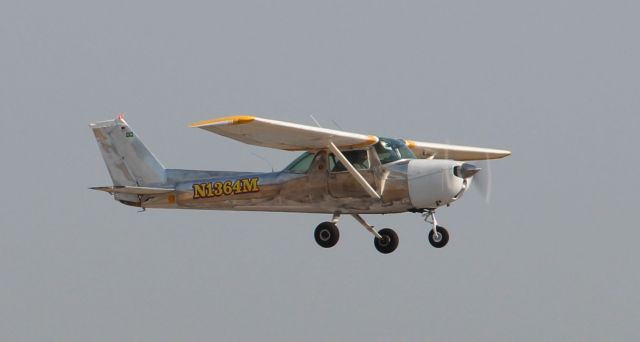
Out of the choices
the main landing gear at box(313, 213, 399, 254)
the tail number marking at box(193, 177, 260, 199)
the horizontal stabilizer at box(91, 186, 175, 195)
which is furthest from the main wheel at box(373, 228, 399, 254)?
the horizontal stabilizer at box(91, 186, 175, 195)

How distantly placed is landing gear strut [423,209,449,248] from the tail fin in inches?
227

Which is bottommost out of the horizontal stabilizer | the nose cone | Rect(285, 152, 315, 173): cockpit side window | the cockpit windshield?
the horizontal stabilizer

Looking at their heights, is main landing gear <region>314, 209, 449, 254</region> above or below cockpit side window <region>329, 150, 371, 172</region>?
below

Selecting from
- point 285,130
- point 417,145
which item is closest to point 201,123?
point 285,130

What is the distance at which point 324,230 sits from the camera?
85.8 ft

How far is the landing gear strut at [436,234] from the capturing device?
26.0 meters

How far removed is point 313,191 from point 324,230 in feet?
2.53

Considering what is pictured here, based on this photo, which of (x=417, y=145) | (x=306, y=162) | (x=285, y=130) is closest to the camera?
(x=285, y=130)

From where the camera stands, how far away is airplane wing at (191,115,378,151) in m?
23.4

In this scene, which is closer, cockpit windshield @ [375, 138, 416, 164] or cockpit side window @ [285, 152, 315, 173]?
cockpit windshield @ [375, 138, 416, 164]

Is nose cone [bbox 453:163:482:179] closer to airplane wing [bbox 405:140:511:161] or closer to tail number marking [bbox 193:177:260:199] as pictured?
airplane wing [bbox 405:140:511:161]

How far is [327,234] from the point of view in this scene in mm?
26141

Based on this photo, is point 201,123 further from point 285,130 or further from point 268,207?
point 268,207

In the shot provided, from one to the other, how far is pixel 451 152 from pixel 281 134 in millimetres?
5861
